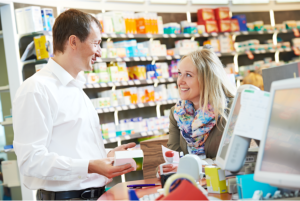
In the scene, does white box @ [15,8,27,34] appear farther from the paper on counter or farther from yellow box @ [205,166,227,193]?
the paper on counter

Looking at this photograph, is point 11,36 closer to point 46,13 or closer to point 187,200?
point 46,13

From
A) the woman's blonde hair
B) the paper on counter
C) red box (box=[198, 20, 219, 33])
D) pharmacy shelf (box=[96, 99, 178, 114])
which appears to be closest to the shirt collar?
the woman's blonde hair

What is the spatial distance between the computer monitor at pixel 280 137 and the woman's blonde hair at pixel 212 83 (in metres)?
1.09

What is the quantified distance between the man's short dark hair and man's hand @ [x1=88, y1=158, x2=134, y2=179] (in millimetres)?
790

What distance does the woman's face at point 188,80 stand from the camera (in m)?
2.47

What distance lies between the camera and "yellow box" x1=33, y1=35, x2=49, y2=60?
452 cm

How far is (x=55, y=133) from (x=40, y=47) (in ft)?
9.47

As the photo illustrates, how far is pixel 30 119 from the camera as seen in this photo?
1.90 m

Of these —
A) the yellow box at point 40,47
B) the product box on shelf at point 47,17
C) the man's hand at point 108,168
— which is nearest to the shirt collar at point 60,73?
the man's hand at point 108,168

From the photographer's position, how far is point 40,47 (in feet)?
15.0

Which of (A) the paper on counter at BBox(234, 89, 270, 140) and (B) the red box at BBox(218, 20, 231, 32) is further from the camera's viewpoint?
(B) the red box at BBox(218, 20, 231, 32)

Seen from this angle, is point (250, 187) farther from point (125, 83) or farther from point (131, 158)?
point (125, 83)

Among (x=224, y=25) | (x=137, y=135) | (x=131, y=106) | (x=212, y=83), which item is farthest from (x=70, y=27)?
(x=224, y=25)

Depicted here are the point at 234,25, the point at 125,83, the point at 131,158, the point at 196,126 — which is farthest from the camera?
the point at 234,25
